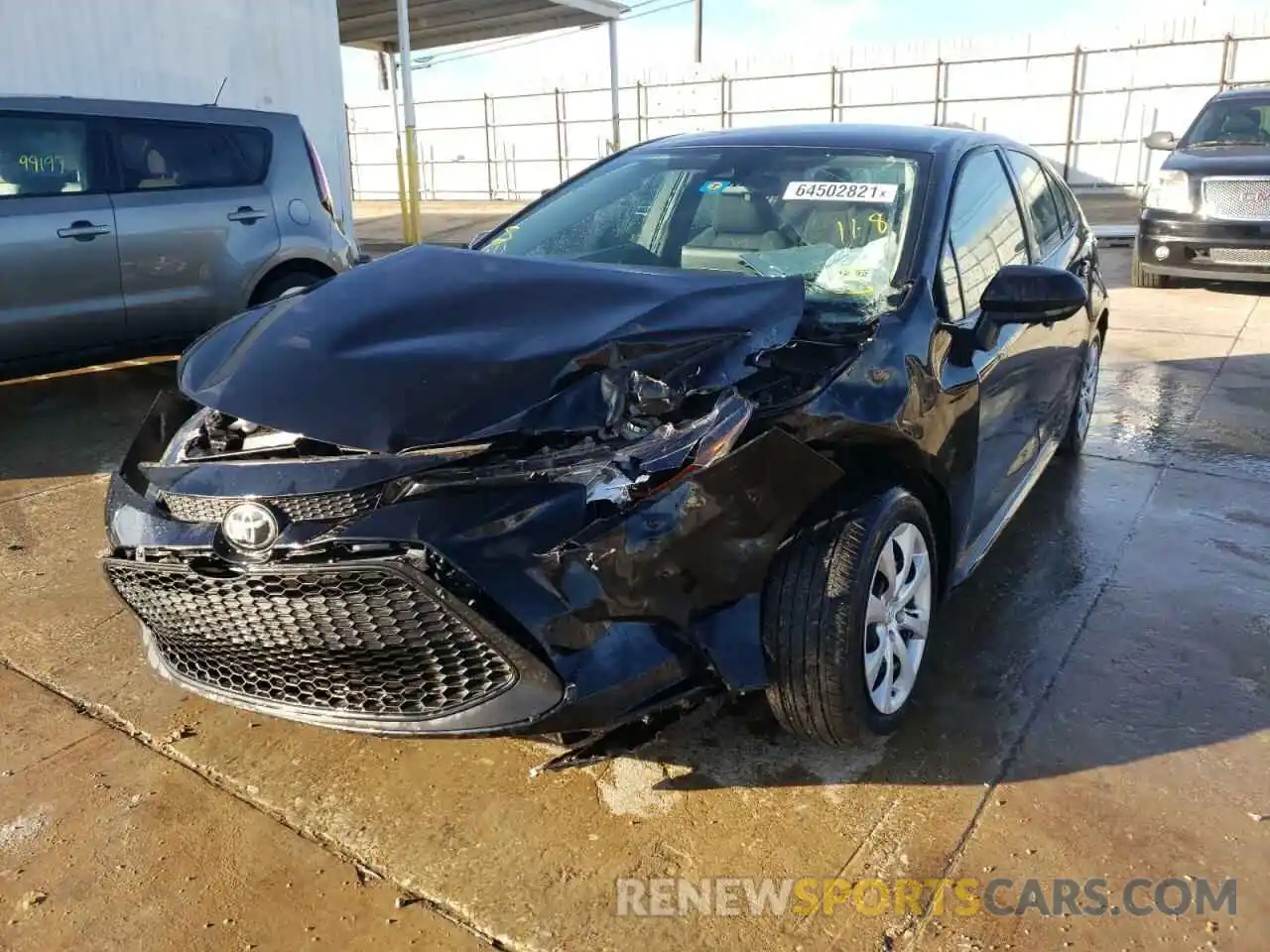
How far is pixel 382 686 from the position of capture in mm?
2242

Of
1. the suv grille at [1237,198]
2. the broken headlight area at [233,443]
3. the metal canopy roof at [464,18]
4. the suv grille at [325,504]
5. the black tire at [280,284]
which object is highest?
the metal canopy roof at [464,18]

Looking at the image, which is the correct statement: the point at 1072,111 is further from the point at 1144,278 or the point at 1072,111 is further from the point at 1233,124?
the point at 1144,278

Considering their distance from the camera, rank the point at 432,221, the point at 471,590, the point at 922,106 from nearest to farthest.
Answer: the point at 471,590 < the point at 432,221 < the point at 922,106

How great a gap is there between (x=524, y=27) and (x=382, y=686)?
17.4 m

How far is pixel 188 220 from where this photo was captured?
627 cm

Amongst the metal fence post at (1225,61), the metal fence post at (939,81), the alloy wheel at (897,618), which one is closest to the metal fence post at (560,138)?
the metal fence post at (939,81)

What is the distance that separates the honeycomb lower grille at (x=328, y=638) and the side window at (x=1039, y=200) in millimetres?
2997

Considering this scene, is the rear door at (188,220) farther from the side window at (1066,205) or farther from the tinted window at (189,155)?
the side window at (1066,205)

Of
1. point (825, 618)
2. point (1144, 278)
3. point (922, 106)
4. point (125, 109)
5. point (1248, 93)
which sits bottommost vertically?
point (1144, 278)

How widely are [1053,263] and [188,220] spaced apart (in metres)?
4.91

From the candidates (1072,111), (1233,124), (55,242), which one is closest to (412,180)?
(55,242)

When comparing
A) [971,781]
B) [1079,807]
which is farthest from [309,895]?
[1079,807]

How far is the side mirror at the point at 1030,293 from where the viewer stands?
3.02m

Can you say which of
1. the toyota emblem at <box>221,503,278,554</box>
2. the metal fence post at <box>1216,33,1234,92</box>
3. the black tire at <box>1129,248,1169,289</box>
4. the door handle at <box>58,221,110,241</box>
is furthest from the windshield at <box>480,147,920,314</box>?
the metal fence post at <box>1216,33,1234,92</box>
